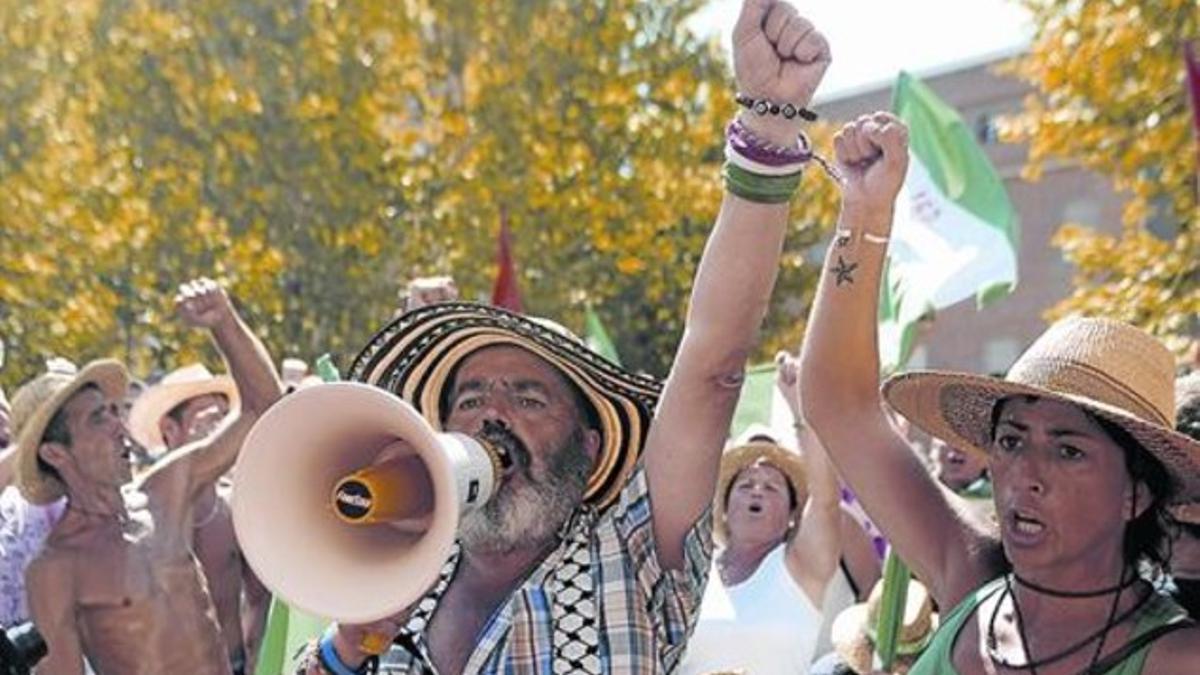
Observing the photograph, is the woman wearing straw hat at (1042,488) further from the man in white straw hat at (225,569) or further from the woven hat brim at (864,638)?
the man in white straw hat at (225,569)

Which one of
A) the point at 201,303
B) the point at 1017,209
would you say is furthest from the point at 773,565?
the point at 1017,209

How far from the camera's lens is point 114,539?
531cm

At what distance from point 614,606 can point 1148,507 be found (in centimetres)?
80

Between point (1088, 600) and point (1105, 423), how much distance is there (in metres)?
0.25

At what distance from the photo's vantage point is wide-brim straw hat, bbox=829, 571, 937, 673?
4.95 meters

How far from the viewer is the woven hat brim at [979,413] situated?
260 cm

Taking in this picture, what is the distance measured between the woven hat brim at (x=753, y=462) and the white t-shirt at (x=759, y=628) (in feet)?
1.18

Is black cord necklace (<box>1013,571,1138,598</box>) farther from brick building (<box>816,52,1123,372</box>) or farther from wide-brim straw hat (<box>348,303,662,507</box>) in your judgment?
brick building (<box>816,52,1123,372</box>)

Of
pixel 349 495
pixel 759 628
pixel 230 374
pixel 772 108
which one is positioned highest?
pixel 230 374

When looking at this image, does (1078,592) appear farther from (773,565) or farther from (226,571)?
(226,571)

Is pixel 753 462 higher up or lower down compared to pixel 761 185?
higher up

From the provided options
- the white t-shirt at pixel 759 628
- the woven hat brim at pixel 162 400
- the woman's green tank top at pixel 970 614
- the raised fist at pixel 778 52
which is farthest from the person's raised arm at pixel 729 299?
the woven hat brim at pixel 162 400

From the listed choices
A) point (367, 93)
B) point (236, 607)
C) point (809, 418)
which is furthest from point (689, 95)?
point (809, 418)

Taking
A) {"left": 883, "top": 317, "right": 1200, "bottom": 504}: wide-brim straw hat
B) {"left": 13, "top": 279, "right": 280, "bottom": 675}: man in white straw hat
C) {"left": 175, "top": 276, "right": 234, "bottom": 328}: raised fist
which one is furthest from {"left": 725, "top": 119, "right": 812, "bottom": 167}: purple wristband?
{"left": 13, "top": 279, "right": 280, "bottom": 675}: man in white straw hat
